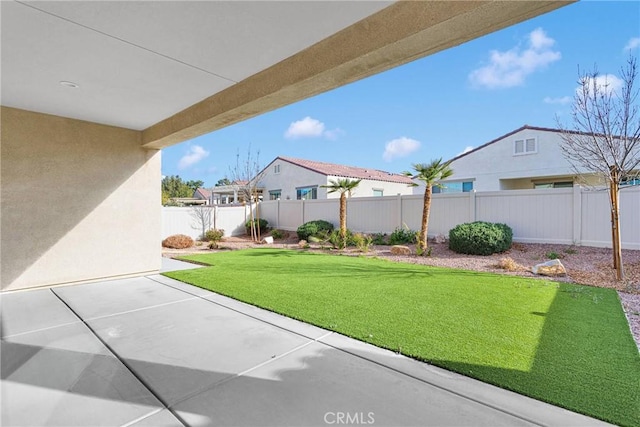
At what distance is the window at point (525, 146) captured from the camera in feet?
49.9

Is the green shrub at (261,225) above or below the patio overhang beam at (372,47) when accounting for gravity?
below

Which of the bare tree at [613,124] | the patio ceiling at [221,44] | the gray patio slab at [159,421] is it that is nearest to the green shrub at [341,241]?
the bare tree at [613,124]

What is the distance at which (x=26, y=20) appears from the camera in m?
2.79

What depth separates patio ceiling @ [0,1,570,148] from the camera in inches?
102

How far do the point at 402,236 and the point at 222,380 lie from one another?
9.71 metres

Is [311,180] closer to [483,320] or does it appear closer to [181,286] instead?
[181,286]

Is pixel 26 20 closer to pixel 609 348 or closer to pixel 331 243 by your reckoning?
pixel 609 348

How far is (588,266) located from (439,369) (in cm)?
653

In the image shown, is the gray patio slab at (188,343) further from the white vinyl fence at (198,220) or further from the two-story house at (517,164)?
the two-story house at (517,164)

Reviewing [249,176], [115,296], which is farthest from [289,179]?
[115,296]

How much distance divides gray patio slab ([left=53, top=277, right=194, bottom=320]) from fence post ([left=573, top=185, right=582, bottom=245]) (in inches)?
390

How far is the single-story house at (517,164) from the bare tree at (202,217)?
11.0m

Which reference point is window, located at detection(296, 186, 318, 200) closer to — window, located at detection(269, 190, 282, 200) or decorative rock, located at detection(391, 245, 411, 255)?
window, located at detection(269, 190, 282, 200)

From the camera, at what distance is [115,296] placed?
5.08 metres
